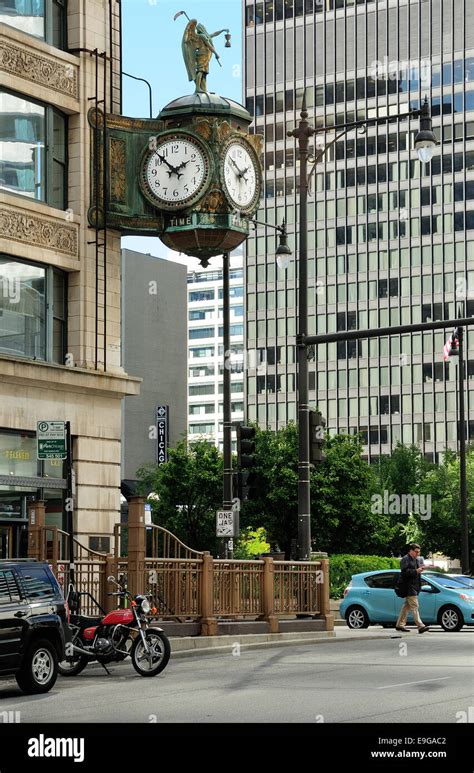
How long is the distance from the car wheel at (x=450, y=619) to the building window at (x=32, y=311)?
1098 cm

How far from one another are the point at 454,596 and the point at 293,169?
3721 inches

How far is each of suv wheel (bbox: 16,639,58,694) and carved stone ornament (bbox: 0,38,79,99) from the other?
13.4 m

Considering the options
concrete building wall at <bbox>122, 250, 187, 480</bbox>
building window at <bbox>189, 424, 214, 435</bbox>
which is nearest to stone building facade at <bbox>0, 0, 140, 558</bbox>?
concrete building wall at <bbox>122, 250, 187, 480</bbox>

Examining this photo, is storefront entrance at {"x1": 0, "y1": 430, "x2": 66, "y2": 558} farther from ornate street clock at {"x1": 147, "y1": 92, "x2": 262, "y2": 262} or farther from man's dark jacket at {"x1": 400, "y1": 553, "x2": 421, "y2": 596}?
man's dark jacket at {"x1": 400, "y1": 553, "x2": 421, "y2": 596}

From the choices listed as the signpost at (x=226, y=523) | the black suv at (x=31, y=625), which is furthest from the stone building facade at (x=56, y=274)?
the black suv at (x=31, y=625)

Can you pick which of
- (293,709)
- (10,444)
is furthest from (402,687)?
(10,444)

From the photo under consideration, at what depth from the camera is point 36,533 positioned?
21.8 meters

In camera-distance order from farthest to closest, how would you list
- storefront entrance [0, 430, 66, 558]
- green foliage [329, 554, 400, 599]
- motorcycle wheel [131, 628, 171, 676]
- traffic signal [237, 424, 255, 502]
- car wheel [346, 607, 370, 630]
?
green foliage [329, 554, 400, 599] → car wheel [346, 607, 370, 630] → traffic signal [237, 424, 255, 502] → storefront entrance [0, 430, 66, 558] → motorcycle wheel [131, 628, 171, 676]

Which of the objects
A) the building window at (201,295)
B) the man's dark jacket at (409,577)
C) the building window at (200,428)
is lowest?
the man's dark jacket at (409,577)

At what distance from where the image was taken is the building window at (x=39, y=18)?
2697 centimetres

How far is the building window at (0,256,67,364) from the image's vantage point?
26.5 metres

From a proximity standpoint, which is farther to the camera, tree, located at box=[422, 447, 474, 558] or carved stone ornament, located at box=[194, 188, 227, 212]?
tree, located at box=[422, 447, 474, 558]

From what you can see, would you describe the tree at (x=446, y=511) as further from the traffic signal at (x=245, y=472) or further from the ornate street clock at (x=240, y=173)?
the traffic signal at (x=245, y=472)
